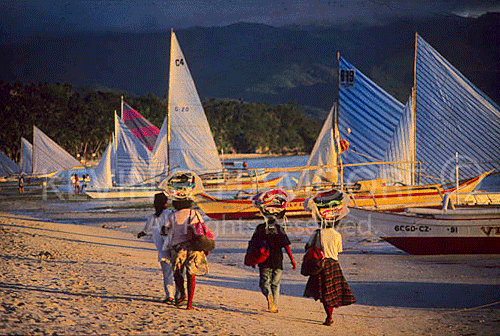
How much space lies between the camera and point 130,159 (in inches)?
1519

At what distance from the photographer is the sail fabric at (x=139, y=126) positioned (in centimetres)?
4125

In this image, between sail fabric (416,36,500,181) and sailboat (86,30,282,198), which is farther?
sailboat (86,30,282,198)

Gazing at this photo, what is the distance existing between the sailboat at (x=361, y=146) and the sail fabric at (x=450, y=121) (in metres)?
1.32

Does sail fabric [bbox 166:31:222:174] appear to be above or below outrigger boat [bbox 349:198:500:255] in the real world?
above

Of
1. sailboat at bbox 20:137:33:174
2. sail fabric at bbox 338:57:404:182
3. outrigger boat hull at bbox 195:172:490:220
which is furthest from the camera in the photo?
sailboat at bbox 20:137:33:174

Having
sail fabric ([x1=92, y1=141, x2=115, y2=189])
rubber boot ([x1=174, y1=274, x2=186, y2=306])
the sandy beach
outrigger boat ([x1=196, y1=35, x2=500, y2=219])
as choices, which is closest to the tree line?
sail fabric ([x1=92, y1=141, x2=115, y2=189])

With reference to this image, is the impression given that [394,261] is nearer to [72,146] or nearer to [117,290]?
[117,290]

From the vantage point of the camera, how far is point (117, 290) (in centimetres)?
986

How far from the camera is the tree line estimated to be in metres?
90.5

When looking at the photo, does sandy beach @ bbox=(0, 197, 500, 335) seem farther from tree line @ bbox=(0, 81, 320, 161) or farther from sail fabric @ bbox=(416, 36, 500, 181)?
tree line @ bbox=(0, 81, 320, 161)

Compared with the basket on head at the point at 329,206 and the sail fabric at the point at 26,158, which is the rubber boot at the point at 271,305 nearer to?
the basket on head at the point at 329,206

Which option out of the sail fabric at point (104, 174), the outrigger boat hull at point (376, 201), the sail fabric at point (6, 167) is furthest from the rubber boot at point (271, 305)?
the sail fabric at point (6, 167)

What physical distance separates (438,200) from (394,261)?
842 cm

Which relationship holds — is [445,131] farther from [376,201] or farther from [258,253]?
[258,253]
